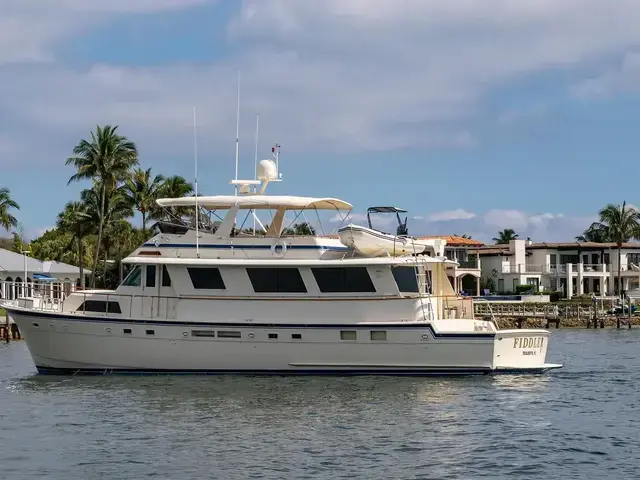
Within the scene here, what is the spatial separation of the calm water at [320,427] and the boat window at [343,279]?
7.68ft

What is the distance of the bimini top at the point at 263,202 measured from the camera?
87.7 ft

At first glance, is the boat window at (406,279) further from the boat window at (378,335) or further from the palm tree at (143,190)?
the palm tree at (143,190)

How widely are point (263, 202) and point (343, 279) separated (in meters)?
3.09

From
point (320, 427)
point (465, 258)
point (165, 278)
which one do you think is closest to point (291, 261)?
point (165, 278)

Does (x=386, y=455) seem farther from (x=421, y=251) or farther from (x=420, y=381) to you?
(x=421, y=251)

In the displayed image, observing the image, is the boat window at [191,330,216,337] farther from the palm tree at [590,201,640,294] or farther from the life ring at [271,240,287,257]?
the palm tree at [590,201,640,294]

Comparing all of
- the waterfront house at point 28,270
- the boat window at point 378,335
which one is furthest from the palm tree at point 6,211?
the boat window at point 378,335

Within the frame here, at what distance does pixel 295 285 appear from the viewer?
26031mm

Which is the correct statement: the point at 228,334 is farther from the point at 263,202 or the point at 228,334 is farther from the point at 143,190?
the point at 143,190

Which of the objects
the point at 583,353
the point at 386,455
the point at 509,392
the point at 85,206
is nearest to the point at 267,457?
the point at 386,455

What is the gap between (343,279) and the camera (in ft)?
85.1

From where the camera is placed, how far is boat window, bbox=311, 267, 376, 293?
25.9m

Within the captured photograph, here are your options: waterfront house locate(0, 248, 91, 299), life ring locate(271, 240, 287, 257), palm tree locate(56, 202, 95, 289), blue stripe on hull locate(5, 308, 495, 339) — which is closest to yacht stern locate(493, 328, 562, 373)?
blue stripe on hull locate(5, 308, 495, 339)

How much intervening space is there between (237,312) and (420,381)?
201 inches
